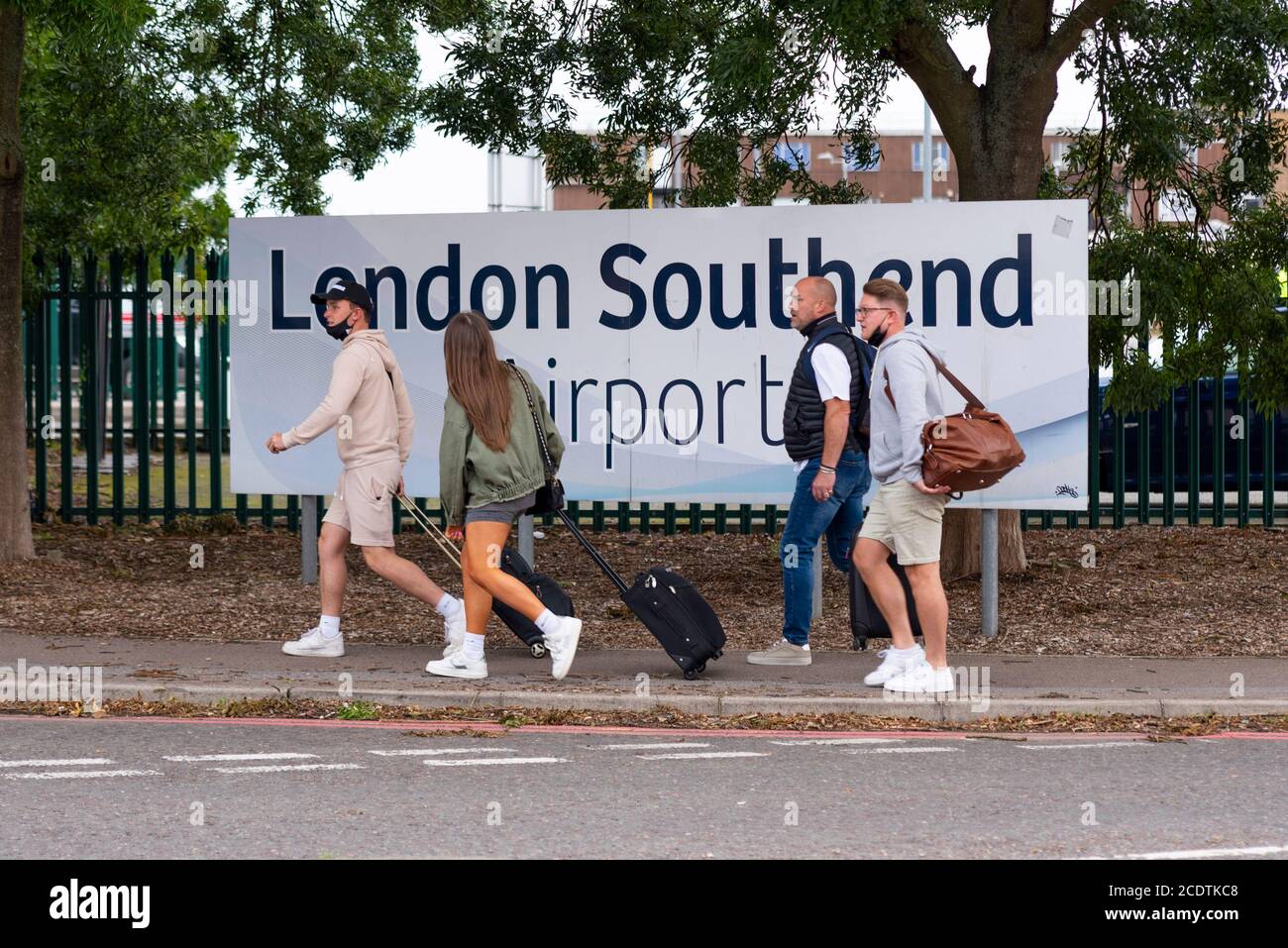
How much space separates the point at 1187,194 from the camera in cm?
1263

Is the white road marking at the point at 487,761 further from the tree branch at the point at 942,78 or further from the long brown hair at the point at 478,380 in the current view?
the tree branch at the point at 942,78

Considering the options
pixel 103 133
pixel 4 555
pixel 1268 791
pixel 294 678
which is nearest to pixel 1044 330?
pixel 1268 791

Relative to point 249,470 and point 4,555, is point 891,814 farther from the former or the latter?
point 4,555

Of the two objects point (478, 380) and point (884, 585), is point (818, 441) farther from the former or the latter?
point (478, 380)

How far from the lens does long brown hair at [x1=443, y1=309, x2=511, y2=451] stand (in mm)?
8156

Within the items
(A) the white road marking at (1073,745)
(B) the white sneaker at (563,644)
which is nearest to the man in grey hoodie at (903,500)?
(A) the white road marking at (1073,745)

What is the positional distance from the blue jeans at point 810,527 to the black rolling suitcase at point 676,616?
62cm

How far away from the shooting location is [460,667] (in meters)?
8.45

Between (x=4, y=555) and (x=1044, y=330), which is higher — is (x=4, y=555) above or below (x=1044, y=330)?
below

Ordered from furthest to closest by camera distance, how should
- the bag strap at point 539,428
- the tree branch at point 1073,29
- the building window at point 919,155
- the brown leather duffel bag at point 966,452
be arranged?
the building window at point 919,155
the tree branch at point 1073,29
the bag strap at point 539,428
the brown leather duffel bag at point 966,452

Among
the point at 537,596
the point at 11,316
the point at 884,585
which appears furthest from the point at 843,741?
the point at 11,316

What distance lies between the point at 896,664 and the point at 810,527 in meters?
0.85

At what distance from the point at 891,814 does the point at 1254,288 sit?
7.90 meters

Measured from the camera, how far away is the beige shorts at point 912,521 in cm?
793
